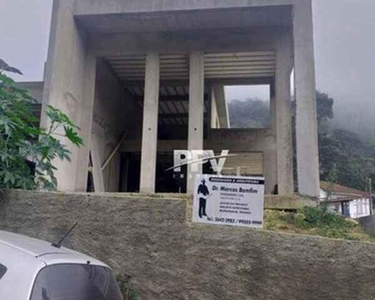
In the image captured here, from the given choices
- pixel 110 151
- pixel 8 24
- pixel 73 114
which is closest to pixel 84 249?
pixel 73 114

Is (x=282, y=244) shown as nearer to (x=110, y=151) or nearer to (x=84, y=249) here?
(x=84, y=249)

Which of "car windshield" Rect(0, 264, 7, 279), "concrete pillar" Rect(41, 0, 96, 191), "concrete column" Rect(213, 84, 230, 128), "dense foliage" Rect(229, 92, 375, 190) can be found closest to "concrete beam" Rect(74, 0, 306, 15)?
"concrete pillar" Rect(41, 0, 96, 191)

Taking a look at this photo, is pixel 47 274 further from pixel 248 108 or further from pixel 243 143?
pixel 248 108

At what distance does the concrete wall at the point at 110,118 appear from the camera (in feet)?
44.6

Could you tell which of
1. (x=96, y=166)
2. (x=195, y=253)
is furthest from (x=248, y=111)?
(x=195, y=253)

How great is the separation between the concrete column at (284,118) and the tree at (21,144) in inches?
251

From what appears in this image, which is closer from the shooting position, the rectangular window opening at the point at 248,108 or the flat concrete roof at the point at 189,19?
the flat concrete roof at the point at 189,19

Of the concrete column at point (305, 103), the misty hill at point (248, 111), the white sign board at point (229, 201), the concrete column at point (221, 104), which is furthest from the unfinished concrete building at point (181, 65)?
the misty hill at point (248, 111)

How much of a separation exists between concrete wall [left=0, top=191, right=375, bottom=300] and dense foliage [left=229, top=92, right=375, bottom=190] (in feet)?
88.7

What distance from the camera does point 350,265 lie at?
400cm

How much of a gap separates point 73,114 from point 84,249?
7.27m

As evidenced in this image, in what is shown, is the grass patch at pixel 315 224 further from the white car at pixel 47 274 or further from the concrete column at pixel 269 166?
the concrete column at pixel 269 166

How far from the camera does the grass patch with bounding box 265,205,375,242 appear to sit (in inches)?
213

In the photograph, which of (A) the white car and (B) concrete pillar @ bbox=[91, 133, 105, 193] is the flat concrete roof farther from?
(A) the white car
